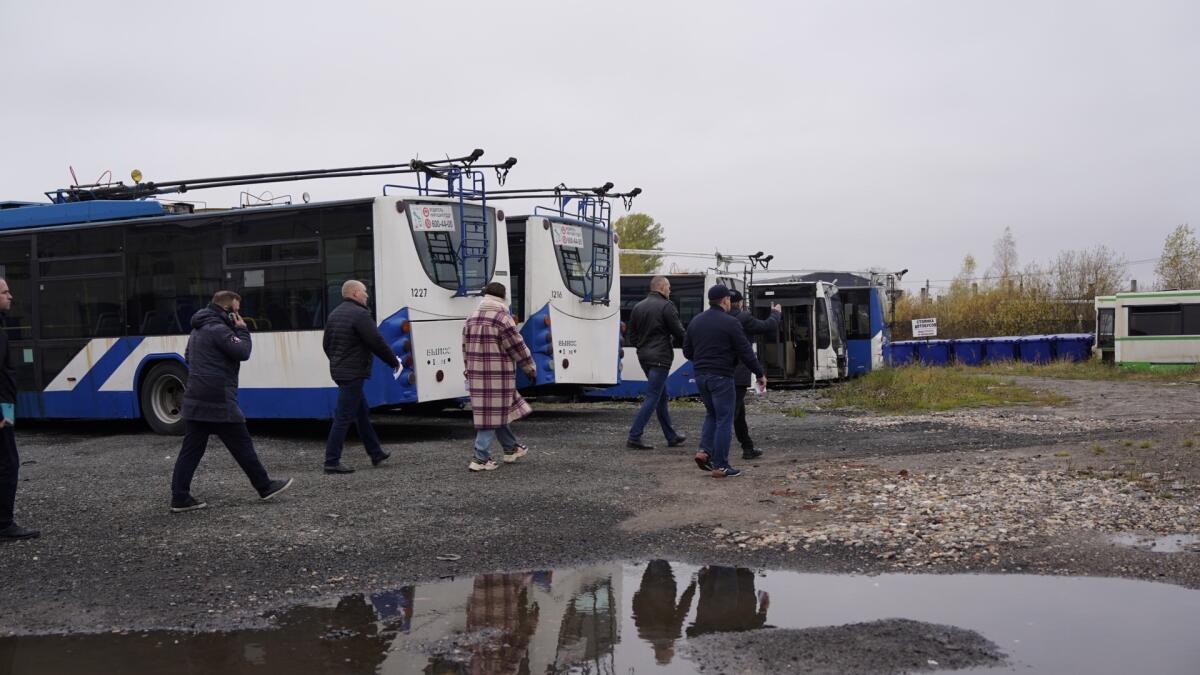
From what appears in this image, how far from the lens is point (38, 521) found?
26.8ft

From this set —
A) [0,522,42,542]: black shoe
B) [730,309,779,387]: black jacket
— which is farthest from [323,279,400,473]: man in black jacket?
[730,309,779,387]: black jacket

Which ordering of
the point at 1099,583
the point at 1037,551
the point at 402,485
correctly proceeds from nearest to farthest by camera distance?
the point at 1099,583 → the point at 1037,551 → the point at 402,485

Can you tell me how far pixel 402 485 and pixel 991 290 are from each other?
45715 mm

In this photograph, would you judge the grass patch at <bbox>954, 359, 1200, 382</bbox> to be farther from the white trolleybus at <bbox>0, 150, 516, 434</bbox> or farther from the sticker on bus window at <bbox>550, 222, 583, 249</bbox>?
the white trolleybus at <bbox>0, 150, 516, 434</bbox>

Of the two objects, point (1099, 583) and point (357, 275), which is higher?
point (357, 275)

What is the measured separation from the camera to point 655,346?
1227 cm

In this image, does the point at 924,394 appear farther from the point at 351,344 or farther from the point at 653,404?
the point at 351,344

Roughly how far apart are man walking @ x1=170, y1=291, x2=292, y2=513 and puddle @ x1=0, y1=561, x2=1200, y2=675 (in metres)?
2.93

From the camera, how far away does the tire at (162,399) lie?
14211 millimetres

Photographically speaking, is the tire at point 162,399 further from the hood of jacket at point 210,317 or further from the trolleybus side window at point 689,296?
the trolleybus side window at point 689,296

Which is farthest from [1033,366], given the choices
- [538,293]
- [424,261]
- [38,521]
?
[38,521]

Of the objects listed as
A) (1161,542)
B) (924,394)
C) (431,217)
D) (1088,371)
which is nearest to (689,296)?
(924,394)

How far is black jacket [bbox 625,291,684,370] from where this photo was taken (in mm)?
12180

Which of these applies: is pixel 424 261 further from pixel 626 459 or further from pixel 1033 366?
pixel 1033 366
